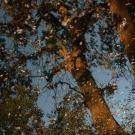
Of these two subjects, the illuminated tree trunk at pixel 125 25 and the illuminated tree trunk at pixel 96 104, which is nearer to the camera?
the illuminated tree trunk at pixel 125 25

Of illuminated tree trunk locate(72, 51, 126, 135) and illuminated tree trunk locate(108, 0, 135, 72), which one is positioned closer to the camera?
illuminated tree trunk locate(108, 0, 135, 72)

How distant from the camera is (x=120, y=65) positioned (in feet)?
66.9

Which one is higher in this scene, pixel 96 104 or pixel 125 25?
pixel 125 25

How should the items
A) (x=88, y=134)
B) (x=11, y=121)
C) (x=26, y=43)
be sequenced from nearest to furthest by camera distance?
1. (x=88, y=134)
2. (x=11, y=121)
3. (x=26, y=43)

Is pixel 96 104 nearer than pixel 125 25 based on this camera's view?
No

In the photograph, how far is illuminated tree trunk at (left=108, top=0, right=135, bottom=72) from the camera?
16.3m

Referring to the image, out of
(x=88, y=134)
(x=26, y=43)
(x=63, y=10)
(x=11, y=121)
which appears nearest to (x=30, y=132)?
(x=11, y=121)

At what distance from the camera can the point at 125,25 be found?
1659cm

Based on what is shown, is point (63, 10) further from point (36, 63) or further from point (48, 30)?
point (36, 63)

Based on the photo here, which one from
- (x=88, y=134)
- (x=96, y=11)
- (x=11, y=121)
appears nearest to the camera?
(x=88, y=134)

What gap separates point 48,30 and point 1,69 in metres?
3.19

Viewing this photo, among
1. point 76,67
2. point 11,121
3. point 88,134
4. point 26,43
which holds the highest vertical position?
point 26,43

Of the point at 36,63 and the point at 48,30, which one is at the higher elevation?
the point at 48,30

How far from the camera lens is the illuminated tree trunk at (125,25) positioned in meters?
16.3
